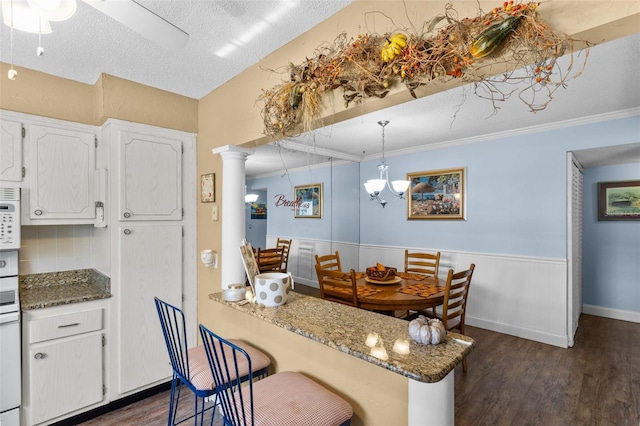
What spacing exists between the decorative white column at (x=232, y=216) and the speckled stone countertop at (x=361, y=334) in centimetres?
44

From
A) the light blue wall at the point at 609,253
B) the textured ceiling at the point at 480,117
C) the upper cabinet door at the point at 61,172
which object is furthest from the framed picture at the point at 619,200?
the upper cabinet door at the point at 61,172

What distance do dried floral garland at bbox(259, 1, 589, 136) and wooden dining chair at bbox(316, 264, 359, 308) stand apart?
1.40m

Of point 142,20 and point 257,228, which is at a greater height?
point 142,20

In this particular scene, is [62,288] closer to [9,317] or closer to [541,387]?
[9,317]

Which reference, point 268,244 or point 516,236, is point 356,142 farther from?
point 516,236

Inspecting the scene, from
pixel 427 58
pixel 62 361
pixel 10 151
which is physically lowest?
pixel 62 361

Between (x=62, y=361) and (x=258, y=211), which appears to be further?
(x=258, y=211)

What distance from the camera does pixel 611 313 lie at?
4066 millimetres

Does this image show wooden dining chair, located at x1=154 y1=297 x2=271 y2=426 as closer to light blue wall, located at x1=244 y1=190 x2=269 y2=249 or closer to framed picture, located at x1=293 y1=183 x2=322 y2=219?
light blue wall, located at x1=244 y1=190 x2=269 y2=249

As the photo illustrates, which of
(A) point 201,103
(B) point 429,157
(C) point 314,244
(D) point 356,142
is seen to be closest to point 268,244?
(C) point 314,244

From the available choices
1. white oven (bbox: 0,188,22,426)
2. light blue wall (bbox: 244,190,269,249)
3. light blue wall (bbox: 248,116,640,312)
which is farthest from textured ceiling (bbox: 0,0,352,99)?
light blue wall (bbox: 248,116,640,312)

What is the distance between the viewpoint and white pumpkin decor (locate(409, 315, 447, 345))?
1199 millimetres

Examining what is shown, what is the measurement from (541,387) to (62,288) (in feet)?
12.4

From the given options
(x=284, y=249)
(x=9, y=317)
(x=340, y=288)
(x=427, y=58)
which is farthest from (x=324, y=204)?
(x=427, y=58)
